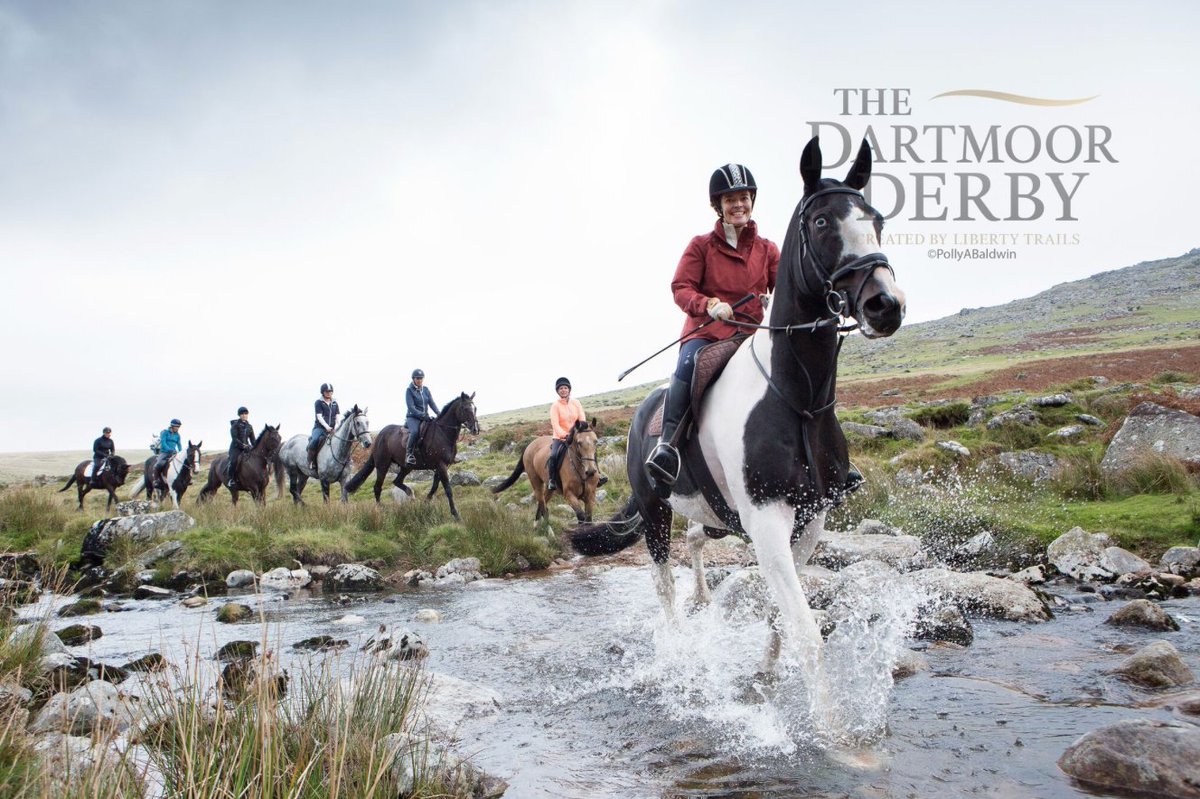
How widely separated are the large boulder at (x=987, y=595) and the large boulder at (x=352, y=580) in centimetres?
842

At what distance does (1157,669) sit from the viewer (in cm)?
494

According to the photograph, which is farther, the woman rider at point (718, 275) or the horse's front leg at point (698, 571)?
the horse's front leg at point (698, 571)

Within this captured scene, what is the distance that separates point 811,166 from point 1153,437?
436 inches

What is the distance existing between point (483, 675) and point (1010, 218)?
55.8 ft

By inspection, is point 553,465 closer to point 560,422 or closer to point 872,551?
point 560,422

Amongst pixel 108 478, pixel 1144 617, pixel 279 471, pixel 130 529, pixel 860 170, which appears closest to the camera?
pixel 860 170

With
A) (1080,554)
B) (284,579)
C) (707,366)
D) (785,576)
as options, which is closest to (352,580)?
(284,579)

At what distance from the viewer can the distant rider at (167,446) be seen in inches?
1009

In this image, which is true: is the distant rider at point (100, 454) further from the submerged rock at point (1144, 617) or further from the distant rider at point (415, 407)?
the submerged rock at point (1144, 617)

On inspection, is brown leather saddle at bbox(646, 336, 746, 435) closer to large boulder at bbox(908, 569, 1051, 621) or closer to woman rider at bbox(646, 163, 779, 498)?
woman rider at bbox(646, 163, 779, 498)

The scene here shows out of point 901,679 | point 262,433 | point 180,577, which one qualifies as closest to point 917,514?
point 901,679

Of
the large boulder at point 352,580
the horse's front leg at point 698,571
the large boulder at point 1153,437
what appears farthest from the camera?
the large boulder at point 352,580

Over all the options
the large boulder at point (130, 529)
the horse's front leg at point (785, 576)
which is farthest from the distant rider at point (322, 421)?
the horse's front leg at point (785, 576)

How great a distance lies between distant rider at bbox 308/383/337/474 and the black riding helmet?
18037mm
